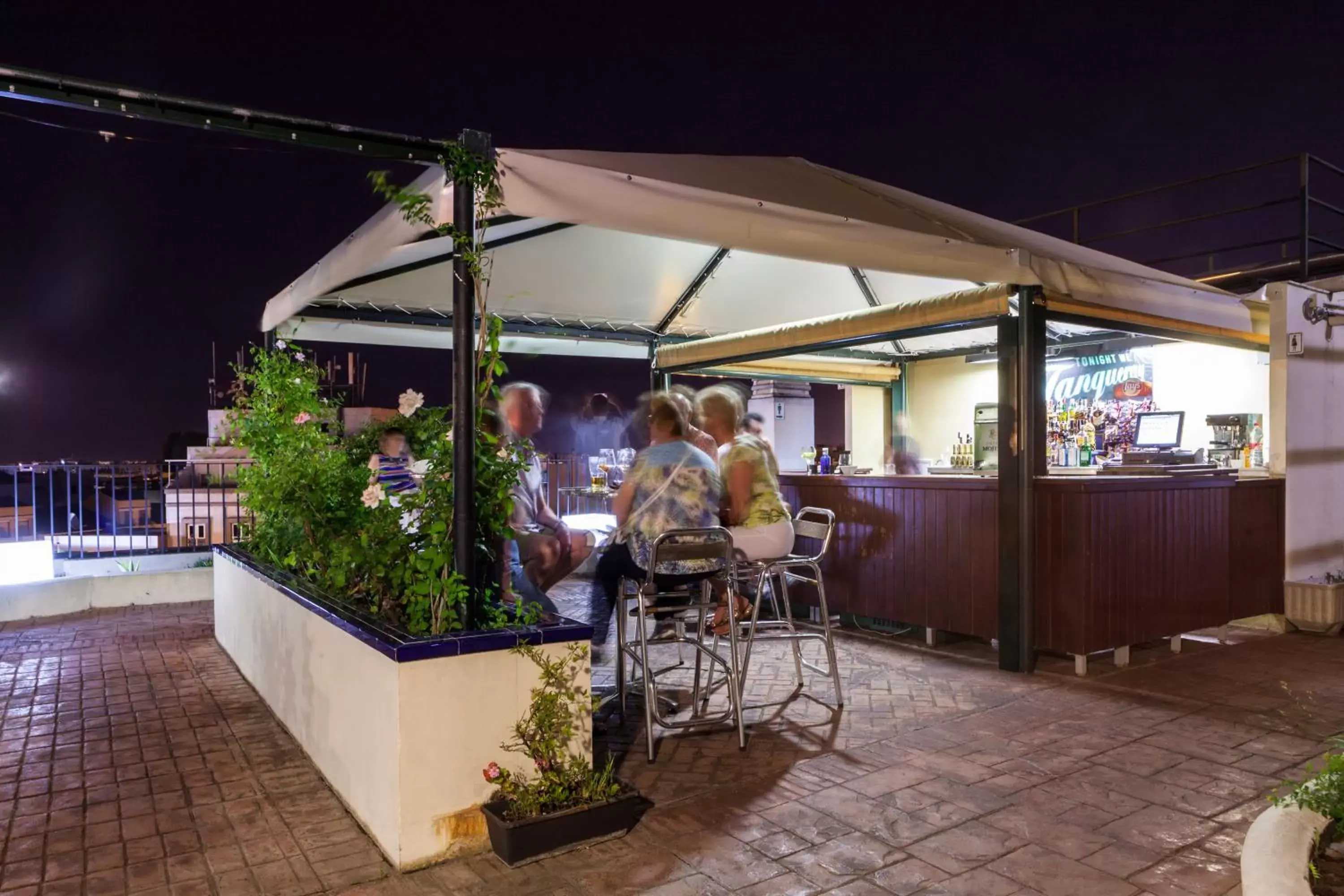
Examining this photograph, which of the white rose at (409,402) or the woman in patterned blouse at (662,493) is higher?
the white rose at (409,402)

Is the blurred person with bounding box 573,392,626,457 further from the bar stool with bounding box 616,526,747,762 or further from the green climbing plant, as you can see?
the bar stool with bounding box 616,526,747,762

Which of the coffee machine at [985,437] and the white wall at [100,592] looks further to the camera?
the coffee machine at [985,437]

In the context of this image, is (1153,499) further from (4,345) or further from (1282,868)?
(4,345)

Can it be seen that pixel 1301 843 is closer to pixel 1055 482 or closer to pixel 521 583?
pixel 1055 482

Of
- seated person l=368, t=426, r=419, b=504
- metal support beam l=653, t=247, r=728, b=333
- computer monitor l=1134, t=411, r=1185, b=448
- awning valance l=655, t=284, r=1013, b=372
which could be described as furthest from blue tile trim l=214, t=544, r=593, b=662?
computer monitor l=1134, t=411, r=1185, b=448

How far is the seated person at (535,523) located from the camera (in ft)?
15.7

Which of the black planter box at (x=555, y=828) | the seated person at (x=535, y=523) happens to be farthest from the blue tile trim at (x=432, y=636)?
the seated person at (x=535, y=523)

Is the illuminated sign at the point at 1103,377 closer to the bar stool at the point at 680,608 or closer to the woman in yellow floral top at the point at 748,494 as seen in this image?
the woman in yellow floral top at the point at 748,494

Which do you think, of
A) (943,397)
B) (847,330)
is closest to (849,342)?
(847,330)

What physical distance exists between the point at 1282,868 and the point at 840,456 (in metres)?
5.62

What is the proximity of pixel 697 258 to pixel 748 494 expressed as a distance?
2.01 m

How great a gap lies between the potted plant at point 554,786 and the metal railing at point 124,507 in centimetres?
338

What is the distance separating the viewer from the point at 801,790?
11.1 feet

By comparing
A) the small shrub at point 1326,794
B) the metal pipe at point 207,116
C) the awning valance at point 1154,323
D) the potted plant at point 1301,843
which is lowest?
the potted plant at point 1301,843
